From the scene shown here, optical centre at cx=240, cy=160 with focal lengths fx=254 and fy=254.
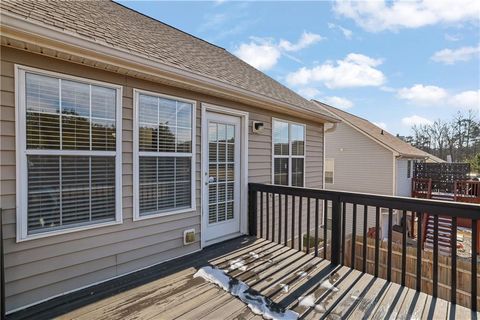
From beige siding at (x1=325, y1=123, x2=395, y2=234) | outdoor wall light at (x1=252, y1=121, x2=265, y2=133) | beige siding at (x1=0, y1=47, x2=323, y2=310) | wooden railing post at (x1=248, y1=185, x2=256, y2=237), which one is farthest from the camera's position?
beige siding at (x1=325, y1=123, x2=395, y2=234)

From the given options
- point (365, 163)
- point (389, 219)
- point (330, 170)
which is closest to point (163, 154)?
point (389, 219)

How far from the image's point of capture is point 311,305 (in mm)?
2316

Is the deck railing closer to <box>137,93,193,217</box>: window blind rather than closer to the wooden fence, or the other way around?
<box>137,93,193,217</box>: window blind

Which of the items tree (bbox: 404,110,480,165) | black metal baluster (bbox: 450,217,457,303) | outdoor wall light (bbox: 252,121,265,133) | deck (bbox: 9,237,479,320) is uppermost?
tree (bbox: 404,110,480,165)

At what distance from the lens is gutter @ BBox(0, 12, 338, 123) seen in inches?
76.9

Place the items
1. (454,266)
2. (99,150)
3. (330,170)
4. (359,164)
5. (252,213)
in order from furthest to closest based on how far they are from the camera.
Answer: (330,170)
(359,164)
(252,213)
(99,150)
(454,266)

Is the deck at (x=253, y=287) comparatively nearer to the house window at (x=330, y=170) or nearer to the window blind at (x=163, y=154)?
the window blind at (x=163, y=154)

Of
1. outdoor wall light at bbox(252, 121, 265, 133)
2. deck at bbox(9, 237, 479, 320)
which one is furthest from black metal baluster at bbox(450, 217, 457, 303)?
outdoor wall light at bbox(252, 121, 265, 133)

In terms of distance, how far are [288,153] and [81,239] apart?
410 centimetres

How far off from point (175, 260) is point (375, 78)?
49.4 ft

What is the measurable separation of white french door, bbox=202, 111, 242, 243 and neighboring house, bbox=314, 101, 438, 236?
28.3 ft

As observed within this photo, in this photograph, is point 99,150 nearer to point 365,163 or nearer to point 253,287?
point 253,287

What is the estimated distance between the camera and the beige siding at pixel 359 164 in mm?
12164

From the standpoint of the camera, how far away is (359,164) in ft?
42.5
